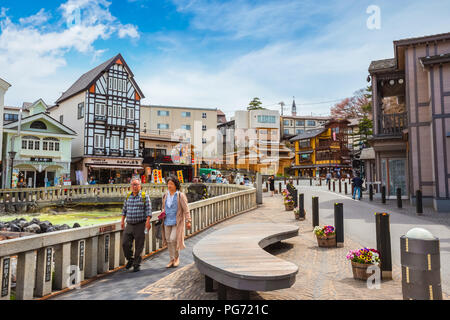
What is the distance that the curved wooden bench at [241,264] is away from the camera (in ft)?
11.7

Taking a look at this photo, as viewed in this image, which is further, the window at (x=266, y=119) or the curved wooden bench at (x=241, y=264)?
the window at (x=266, y=119)

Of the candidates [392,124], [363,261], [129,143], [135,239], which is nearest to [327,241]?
[363,261]

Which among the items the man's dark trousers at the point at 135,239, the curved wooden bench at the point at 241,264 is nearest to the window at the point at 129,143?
the man's dark trousers at the point at 135,239

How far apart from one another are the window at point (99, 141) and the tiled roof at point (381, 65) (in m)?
29.9

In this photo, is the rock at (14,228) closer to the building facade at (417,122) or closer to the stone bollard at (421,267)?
the stone bollard at (421,267)

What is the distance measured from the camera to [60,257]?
5051mm

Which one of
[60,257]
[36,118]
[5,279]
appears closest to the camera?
[5,279]

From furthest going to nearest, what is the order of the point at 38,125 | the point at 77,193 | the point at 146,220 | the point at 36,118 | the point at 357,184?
the point at 38,125 < the point at 36,118 < the point at 77,193 < the point at 357,184 < the point at 146,220

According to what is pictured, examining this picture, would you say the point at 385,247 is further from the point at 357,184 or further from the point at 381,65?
the point at 381,65

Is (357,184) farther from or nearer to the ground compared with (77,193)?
farther from the ground

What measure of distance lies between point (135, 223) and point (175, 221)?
784 mm

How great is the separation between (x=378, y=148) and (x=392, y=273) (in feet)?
56.4
